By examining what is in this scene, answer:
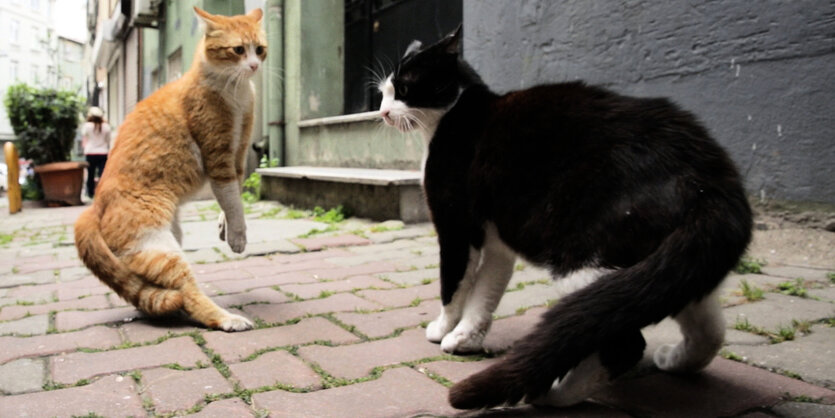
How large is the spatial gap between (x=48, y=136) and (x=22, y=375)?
10.2 meters

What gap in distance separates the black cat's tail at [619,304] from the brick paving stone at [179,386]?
2.60 feet

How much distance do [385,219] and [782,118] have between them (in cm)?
308

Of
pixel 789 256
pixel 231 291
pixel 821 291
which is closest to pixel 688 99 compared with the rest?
pixel 789 256

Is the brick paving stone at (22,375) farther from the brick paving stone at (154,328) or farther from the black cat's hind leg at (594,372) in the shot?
the black cat's hind leg at (594,372)

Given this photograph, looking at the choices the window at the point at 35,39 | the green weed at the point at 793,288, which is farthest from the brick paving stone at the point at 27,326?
the window at the point at 35,39

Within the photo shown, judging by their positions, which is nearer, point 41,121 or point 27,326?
point 27,326

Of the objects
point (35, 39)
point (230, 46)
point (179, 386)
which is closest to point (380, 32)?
point (230, 46)

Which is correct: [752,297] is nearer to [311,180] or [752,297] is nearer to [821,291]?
[821,291]

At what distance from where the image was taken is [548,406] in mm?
1649

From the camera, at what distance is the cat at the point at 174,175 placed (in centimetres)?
260

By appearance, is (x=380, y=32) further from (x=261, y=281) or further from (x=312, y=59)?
(x=261, y=281)

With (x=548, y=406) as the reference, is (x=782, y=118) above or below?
above

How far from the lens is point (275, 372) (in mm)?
2004

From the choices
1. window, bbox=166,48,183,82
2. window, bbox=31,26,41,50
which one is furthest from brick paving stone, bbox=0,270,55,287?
window, bbox=31,26,41,50
